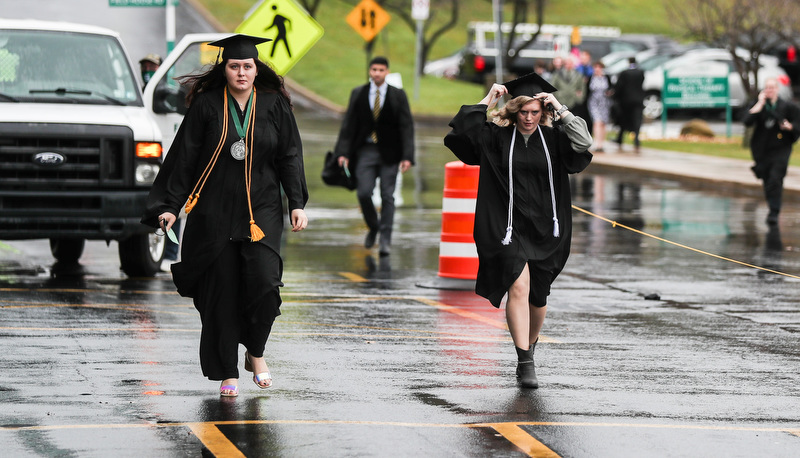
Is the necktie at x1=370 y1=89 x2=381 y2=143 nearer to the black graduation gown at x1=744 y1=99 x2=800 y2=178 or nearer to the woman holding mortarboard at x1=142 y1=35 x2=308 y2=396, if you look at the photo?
the black graduation gown at x1=744 y1=99 x2=800 y2=178

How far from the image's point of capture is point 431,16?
56.3 metres

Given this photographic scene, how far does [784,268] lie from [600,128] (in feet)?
48.1

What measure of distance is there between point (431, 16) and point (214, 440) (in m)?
50.7

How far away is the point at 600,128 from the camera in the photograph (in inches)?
1117

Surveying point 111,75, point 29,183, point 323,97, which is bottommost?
point 323,97

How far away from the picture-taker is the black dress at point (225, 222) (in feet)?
24.3

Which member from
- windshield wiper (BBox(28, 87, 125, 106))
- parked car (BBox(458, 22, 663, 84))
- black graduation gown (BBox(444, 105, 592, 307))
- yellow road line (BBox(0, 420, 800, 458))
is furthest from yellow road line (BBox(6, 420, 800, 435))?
parked car (BBox(458, 22, 663, 84))

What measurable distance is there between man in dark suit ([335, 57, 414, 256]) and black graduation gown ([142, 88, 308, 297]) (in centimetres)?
691

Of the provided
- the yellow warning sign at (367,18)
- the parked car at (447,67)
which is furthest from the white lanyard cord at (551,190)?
the parked car at (447,67)

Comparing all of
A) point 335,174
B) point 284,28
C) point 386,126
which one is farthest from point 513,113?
point 284,28

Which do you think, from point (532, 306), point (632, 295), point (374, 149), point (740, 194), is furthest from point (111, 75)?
point (740, 194)

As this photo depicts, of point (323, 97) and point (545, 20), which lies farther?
point (545, 20)

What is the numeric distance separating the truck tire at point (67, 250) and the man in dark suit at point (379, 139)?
8.84 ft

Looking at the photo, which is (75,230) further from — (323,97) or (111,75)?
(323,97)
